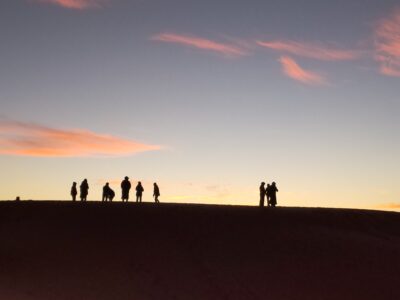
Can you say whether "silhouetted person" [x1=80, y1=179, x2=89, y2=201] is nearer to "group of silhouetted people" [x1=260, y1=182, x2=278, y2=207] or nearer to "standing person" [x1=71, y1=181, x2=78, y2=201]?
"standing person" [x1=71, y1=181, x2=78, y2=201]

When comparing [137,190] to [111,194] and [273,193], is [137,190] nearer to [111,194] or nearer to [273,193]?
[111,194]

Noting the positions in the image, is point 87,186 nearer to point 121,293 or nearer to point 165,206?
point 165,206

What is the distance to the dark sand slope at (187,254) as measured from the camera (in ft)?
53.8

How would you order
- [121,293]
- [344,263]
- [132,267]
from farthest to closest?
[344,263] < [132,267] < [121,293]

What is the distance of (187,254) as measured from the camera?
780 inches

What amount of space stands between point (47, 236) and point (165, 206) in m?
8.54

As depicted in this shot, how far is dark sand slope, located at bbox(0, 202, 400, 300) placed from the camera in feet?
53.8

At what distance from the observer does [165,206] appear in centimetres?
2927

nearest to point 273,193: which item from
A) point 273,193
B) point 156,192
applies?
point 273,193

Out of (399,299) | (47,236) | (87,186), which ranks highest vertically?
(87,186)

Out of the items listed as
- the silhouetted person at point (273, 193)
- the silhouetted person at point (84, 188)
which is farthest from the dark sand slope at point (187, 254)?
the silhouetted person at point (84, 188)

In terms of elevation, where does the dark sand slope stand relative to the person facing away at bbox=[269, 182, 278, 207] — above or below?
below

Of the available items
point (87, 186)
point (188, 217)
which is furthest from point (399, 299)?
point (87, 186)

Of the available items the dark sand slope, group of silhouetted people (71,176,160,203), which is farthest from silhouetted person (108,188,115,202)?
the dark sand slope
